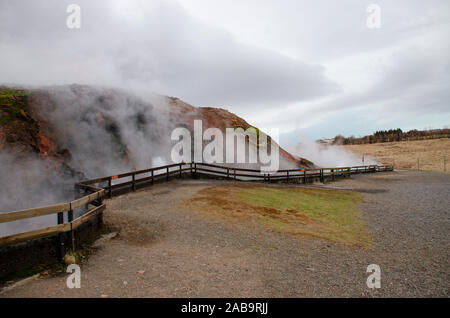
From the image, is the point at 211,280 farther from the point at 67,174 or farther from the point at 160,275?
the point at 67,174

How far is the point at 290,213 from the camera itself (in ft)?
32.3

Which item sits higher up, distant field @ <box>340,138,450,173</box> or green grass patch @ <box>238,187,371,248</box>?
distant field @ <box>340,138,450,173</box>

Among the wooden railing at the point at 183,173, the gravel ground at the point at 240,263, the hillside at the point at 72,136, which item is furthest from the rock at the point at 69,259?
the hillside at the point at 72,136

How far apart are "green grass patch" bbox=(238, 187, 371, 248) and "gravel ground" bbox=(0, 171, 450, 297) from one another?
1.84 feet

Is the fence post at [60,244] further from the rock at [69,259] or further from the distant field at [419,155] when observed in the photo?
the distant field at [419,155]

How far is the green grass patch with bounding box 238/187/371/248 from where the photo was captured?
7434 millimetres

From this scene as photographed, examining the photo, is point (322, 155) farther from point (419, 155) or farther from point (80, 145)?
point (80, 145)

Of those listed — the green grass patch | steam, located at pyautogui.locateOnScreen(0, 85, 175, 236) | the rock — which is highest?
steam, located at pyautogui.locateOnScreen(0, 85, 175, 236)

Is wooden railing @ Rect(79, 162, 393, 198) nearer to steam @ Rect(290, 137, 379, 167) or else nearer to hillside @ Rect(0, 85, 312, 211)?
hillside @ Rect(0, 85, 312, 211)

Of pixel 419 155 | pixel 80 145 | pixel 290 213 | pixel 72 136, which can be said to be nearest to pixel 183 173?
pixel 80 145

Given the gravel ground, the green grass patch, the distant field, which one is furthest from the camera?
the distant field

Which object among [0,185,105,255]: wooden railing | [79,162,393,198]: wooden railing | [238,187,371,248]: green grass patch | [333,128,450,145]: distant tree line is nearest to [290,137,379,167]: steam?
[79,162,393,198]: wooden railing
